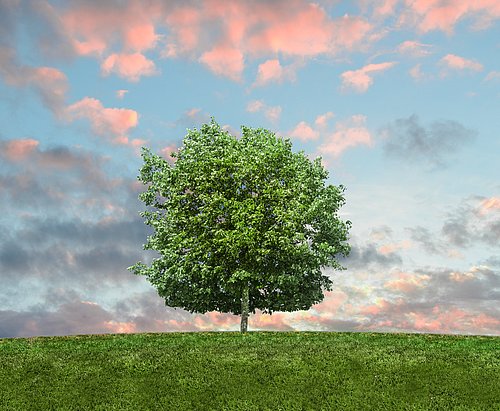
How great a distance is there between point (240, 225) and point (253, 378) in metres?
14.9

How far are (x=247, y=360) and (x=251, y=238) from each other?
1288 centimetres

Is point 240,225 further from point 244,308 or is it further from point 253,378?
Result: point 253,378

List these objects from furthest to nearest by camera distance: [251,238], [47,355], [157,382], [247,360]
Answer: [251,238] < [47,355] < [247,360] < [157,382]

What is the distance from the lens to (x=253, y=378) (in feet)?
68.1

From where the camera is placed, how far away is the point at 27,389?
814 inches

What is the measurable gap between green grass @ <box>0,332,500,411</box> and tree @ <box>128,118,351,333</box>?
452 inches

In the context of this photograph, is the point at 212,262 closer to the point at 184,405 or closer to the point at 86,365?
the point at 86,365

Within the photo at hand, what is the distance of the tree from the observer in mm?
36062

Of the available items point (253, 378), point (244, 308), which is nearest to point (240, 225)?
point (244, 308)

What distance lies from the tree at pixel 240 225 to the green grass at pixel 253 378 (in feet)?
37.7

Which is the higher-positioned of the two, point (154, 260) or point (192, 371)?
point (154, 260)

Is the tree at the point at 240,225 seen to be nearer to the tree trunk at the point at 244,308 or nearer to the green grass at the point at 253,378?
the tree trunk at the point at 244,308

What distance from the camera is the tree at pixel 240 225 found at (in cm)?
3606

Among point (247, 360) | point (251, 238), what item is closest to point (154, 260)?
point (251, 238)
